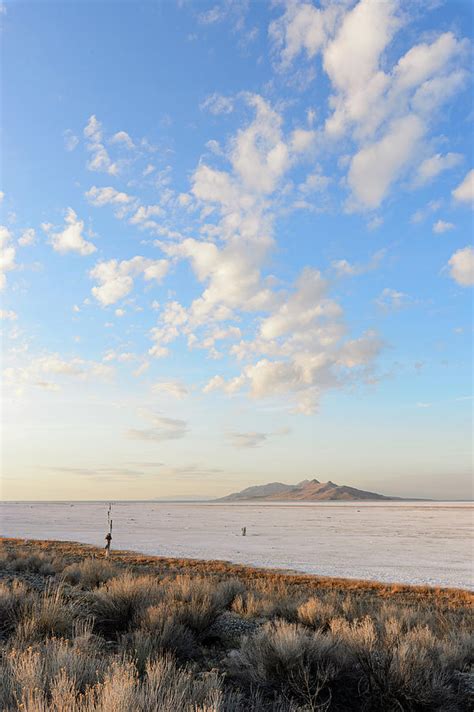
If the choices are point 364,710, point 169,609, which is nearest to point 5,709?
point 364,710

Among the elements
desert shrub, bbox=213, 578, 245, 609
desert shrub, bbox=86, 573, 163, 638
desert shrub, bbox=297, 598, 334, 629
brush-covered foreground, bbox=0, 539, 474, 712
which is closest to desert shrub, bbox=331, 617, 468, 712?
brush-covered foreground, bbox=0, 539, 474, 712

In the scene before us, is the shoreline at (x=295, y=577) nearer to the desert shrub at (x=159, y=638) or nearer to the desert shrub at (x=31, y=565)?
the desert shrub at (x=31, y=565)

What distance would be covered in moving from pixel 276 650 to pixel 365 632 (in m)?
1.51

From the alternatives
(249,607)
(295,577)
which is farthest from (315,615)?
(295,577)

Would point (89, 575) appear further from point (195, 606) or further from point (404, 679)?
point (404, 679)

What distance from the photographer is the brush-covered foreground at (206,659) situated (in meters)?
4.05

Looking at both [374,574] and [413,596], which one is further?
[374,574]

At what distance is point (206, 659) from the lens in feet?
23.1

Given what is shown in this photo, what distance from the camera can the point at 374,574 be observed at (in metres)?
22.2

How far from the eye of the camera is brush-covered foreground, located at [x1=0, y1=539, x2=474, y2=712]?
159 inches

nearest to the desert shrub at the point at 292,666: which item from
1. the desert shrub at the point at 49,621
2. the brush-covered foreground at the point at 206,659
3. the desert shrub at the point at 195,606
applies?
the brush-covered foreground at the point at 206,659

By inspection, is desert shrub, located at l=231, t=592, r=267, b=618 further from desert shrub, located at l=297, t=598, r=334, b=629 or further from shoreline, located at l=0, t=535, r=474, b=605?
shoreline, located at l=0, t=535, r=474, b=605

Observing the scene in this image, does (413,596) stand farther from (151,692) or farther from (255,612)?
(151,692)

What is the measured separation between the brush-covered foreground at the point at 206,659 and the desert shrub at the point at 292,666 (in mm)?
15
